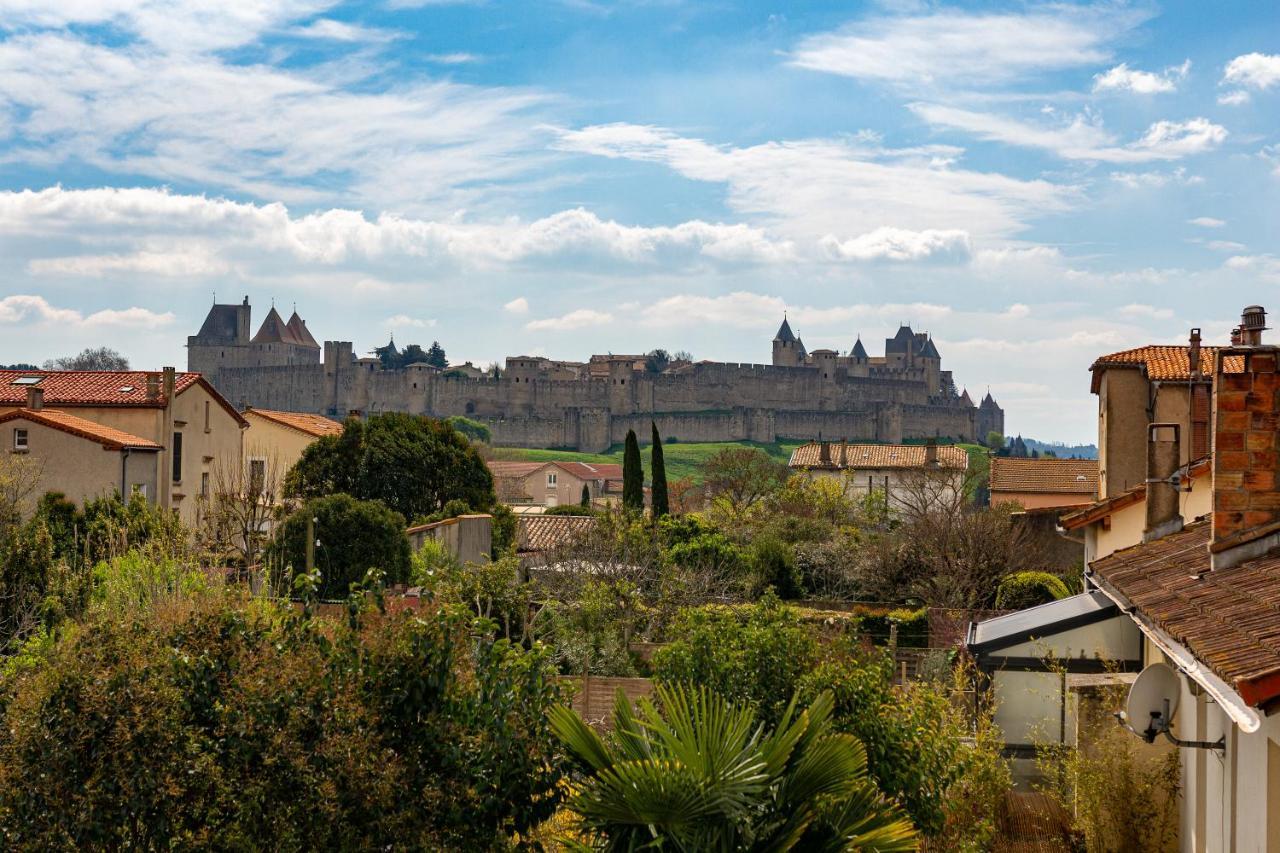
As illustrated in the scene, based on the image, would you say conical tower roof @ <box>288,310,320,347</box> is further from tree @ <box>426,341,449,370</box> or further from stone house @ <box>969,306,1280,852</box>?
stone house @ <box>969,306,1280,852</box>

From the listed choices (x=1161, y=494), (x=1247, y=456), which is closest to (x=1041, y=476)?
(x=1161, y=494)

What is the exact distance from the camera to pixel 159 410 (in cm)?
2795

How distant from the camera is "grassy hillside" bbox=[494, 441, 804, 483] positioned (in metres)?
89.0

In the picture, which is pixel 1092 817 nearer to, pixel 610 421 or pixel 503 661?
pixel 503 661

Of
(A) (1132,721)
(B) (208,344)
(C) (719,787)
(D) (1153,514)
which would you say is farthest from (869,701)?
(B) (208,344)

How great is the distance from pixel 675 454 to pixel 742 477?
5198 cm

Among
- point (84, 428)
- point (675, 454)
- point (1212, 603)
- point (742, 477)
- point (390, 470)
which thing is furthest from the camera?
point (675, 454)

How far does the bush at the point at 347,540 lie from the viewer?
973 inches

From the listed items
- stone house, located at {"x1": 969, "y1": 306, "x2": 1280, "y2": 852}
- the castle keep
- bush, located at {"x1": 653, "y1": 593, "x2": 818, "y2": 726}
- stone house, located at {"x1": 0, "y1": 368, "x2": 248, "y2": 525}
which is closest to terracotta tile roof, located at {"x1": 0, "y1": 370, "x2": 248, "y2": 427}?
stone house, located at {"x1": 0, "y1": 368, "x2": 248, "y2": 525}

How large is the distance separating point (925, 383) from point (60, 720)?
11681 cm

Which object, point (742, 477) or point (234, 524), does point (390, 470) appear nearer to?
point (234, 524)

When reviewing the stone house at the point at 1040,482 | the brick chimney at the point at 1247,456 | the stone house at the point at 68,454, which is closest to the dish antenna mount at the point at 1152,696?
the brick chimney at the point at 1247,456

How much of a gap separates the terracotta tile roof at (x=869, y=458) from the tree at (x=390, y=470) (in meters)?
14.8

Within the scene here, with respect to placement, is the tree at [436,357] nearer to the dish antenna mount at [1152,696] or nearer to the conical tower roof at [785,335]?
the conical tower roof at [785,335]
